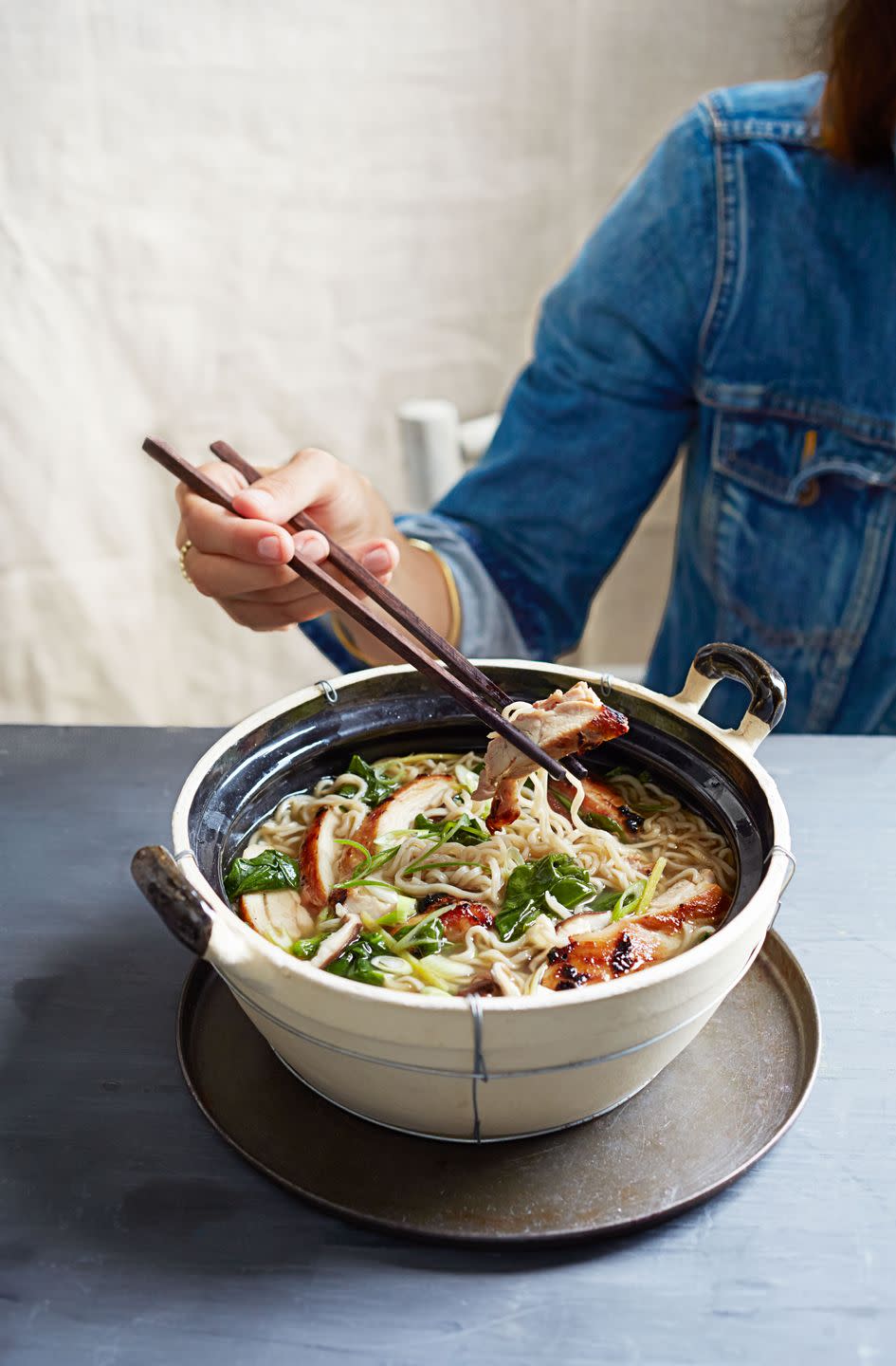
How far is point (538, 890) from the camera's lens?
1.01 metres

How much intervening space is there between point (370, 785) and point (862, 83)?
1.21 m

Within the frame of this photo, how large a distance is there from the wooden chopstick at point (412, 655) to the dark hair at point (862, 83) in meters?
1.08

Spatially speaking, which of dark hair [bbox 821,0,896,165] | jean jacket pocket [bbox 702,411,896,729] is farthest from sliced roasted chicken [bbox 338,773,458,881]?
dark hair [bbox 821,0,896,165]

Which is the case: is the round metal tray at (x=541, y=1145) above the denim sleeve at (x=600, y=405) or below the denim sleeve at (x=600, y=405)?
below

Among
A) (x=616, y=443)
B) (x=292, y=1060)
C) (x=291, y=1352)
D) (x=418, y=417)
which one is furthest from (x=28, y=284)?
(x=291, y=1352)

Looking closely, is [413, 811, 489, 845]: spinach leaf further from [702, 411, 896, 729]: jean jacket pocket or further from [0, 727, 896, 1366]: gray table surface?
[702, 411, 896, 729]: jean jacket pocket

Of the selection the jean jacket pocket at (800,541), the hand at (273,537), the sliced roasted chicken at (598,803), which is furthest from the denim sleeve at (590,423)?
the sliced roasted chicken at (598,803)

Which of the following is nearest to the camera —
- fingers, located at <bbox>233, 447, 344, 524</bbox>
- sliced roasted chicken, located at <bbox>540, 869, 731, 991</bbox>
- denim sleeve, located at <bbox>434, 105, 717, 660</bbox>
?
sliced roasted chicken, located at <bbox>540, 869, 731, 991</bbox>

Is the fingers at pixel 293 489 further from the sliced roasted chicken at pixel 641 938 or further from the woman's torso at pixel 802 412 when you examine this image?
the woman's torso at pixel 802 412

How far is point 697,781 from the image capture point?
42.3 inches

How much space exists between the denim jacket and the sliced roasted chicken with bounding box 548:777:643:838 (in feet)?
2.40

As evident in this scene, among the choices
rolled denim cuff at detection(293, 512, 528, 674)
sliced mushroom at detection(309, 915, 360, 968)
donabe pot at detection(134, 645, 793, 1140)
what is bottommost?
rolled denim cuff at detection(293, 512, 528, 674)

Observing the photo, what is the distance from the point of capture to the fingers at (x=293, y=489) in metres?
1.22

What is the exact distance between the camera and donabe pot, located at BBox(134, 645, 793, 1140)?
29.9 inches
